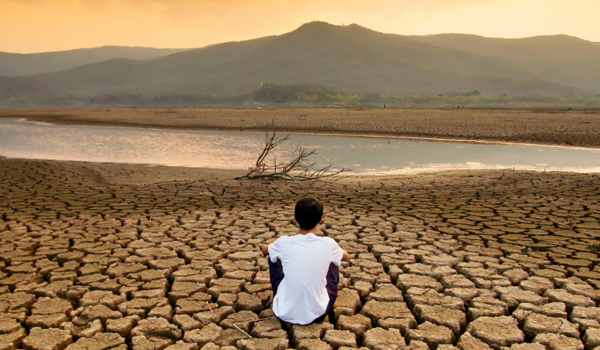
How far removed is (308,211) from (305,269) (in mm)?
346

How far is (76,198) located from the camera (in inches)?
251

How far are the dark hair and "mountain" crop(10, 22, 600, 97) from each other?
113 metres

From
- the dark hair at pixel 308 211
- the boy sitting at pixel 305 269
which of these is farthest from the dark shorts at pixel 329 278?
the dark hair at pixel 308 211

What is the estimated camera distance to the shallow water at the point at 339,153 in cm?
1098

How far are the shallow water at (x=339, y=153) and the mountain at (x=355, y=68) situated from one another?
99344mm

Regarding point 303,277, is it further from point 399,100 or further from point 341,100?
point 399,100

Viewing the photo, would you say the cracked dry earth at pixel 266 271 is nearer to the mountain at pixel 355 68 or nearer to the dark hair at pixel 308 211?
the dark hair at pixel 308 211

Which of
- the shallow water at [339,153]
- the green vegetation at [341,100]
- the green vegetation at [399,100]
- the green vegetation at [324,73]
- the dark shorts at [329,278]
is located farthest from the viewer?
the green vegetation at [324,73]

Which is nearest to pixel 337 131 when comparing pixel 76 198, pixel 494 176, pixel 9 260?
pixel 494 176

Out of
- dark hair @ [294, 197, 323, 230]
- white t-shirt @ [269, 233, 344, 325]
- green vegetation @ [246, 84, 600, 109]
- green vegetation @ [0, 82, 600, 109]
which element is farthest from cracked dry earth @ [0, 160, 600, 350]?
green vegetation @ [246, 84, 600, 109]

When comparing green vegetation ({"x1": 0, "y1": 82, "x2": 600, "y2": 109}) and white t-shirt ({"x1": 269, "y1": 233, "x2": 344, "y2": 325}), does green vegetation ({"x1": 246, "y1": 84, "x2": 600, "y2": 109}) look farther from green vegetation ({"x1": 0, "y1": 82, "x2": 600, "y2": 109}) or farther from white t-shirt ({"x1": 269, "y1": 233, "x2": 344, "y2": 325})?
white t-shirt ({"x1": 269, "y1": 233, "x2": 344, "y2": 325})

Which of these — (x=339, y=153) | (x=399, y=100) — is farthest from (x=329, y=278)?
(x=399, y=100)

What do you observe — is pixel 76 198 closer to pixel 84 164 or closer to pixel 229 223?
pixel 229 223

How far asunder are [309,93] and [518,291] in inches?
3234
